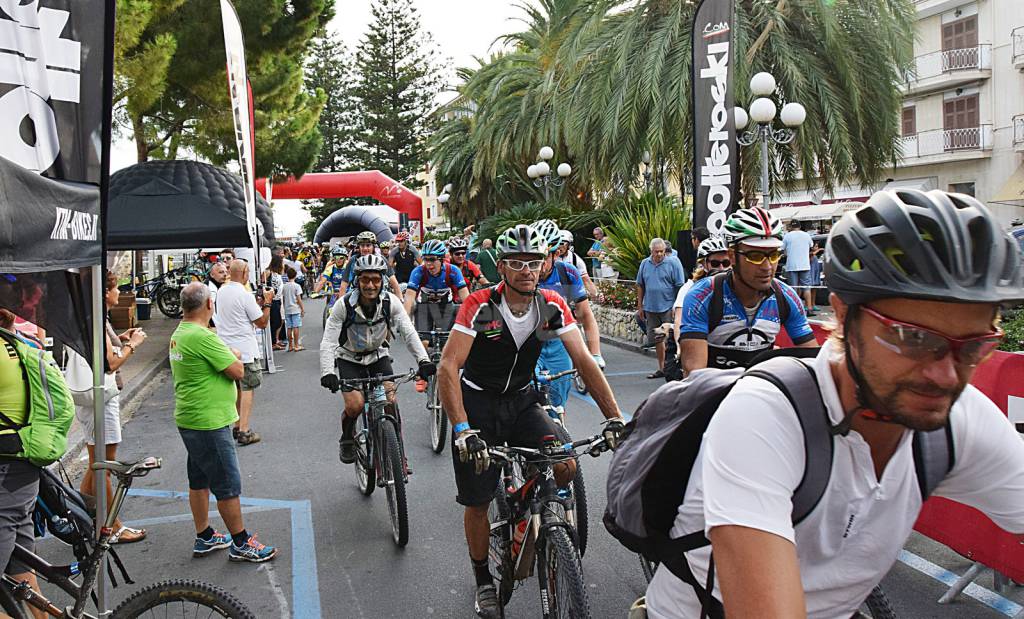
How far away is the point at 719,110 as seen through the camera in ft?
43.4

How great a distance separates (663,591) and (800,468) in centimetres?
61

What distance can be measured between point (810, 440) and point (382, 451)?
16.4 feet

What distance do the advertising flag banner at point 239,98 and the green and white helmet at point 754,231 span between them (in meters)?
7.41

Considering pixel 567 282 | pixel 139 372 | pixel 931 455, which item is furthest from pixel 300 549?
pixel 139 372

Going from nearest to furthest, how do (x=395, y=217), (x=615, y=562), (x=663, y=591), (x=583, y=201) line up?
(x=663, y=591), (x=615, y=562), (x=583, y=201), (x=395, y=217)

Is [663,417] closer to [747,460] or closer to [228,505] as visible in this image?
[747,460]

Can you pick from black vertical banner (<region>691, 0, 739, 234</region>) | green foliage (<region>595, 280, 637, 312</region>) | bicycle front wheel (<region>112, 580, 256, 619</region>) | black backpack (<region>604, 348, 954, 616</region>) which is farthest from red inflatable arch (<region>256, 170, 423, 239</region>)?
black backpack (<region>604, 348, 954, 616</region>)

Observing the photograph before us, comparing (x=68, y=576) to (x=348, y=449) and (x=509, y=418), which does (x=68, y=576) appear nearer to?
(x=509, y=418)

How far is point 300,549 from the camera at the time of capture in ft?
19.1

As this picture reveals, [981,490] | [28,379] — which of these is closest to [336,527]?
[28,379]

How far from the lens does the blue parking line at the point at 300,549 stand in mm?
4875

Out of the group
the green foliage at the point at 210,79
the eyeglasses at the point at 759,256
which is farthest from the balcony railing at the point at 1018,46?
the eyeglasses at the point at 759,256

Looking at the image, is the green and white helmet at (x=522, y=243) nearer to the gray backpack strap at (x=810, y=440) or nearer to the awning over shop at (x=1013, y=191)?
the gray backpack strap at (x=810, y=440)

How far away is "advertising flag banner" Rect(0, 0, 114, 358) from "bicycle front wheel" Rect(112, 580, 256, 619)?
1088 millimetres
